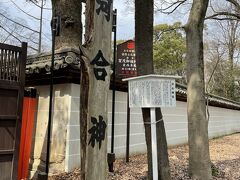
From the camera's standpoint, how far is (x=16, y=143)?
5.62m

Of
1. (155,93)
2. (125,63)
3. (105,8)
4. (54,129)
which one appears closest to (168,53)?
(125,63)

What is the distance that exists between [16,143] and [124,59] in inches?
173

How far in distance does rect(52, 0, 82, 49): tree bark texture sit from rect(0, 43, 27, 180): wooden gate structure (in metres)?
2.37

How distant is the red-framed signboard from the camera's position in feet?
29.3

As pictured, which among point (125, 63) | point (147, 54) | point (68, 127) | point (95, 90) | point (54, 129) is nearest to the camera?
point (95, 90)

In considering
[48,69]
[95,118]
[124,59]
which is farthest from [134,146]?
[95,118]

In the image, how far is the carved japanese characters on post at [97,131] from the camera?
411 centimetres

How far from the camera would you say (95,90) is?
414 cm

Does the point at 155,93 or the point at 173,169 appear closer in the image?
the point at 155,93

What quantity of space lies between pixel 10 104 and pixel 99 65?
233 cm

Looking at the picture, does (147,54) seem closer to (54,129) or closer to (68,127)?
(68,127)

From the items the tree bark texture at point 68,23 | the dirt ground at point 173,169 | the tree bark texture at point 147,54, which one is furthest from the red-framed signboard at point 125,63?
the tree bark texture at point 147,54

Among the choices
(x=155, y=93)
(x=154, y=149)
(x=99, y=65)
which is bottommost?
(x=154, y=149)

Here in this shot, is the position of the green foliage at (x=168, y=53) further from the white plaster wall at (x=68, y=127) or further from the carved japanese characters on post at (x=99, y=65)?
the carved japanese characters on post at (x=99, y=65)
